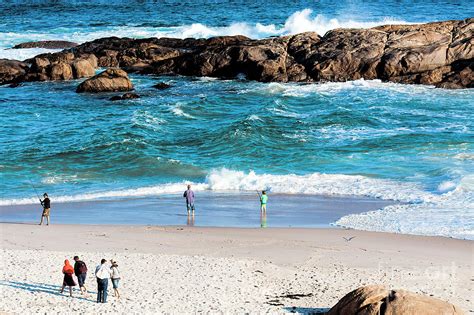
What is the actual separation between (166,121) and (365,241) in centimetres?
1971

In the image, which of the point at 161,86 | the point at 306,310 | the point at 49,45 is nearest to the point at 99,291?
the point at 306,310

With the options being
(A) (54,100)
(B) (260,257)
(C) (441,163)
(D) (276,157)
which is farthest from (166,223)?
(A) (54,100)

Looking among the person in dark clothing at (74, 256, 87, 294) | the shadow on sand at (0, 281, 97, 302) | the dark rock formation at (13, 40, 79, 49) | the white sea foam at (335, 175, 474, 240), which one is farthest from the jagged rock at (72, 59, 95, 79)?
the person in dark clothing at (74, 256, 87, 294)

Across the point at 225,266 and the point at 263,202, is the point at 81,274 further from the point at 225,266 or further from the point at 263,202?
the point at 263,202

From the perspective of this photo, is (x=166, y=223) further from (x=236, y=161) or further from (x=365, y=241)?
(x=236, y=161)

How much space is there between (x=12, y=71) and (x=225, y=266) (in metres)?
36.1

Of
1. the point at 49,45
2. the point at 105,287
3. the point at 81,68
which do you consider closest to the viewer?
the point at 105,287

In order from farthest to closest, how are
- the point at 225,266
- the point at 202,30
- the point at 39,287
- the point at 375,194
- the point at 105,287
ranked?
the point at 202,30 → the point at 375,194 → the point at 225,266 → the point at 39,287 → the point at 105,287

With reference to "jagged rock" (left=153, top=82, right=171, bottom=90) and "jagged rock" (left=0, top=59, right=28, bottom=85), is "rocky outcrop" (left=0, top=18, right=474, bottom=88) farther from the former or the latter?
"jagged rock" (left=153, top=82, right=171, bottom=90)

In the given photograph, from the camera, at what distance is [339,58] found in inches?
1861

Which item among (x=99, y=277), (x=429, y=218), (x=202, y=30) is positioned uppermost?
(x=202, y=30)

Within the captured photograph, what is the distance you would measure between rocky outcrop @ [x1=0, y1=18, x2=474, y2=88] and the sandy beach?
2352cm

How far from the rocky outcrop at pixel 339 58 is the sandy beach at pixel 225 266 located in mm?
23520

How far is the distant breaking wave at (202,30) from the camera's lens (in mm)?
67250
